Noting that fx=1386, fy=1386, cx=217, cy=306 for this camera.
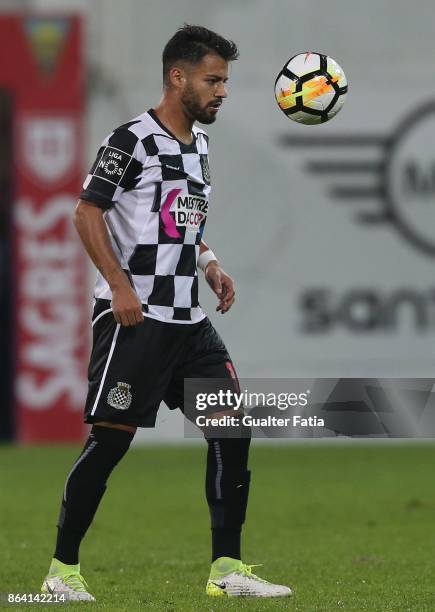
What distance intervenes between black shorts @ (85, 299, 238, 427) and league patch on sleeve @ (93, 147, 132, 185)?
446 mm

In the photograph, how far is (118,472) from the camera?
437 inches

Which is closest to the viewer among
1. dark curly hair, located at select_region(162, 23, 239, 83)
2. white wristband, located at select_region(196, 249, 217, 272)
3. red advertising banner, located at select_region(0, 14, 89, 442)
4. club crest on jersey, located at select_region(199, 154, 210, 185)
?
dark curly hair, located at select_region(162, 23, 239, 83)

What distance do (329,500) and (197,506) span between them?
2.92 feet

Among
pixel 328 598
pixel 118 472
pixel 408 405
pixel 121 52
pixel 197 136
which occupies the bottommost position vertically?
pixel 118 472

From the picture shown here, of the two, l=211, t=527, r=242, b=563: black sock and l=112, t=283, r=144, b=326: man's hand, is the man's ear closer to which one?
l=112, t=283, r=144, b=326: man's hand

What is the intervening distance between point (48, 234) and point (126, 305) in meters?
9.03

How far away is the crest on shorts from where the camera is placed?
4.87m

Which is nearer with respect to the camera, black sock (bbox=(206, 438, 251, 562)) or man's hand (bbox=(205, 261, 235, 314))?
black sock (bbox=(206, 438, 251, 562))

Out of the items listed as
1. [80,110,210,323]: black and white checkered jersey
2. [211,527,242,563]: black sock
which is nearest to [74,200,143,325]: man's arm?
[80,110,210,323]: black and white checkered jersey

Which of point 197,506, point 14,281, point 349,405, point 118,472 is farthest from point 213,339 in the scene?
point 14,281

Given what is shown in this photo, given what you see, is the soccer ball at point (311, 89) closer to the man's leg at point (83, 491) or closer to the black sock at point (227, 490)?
the black sock at point (227, 490)

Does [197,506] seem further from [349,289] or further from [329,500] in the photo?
[349,289]

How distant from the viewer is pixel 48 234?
13.7m

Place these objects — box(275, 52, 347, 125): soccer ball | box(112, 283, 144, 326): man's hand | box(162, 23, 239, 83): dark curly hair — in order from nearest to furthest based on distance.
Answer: box(112, 283, 144, 326): man's hand
box(162, 23, 239, 83): dark curly hair
box(275, 52, 347, 125): soccer ball
